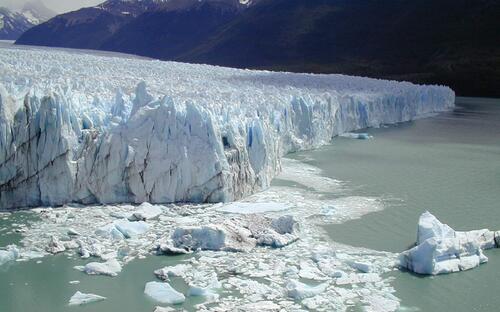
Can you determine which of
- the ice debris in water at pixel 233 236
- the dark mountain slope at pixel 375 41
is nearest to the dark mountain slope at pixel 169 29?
the dark mountain slope at pixel 375 41

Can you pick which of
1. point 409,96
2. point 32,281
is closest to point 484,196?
point 32,281

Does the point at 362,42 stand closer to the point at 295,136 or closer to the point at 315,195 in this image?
the point at 295,136

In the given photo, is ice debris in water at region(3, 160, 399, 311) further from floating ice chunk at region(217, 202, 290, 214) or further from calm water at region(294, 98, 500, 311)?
calm water at region(294, 98, 500, 311)

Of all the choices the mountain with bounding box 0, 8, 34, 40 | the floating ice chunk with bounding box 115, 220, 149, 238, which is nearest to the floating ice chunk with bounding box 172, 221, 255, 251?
the floating ice chunk with bounding box 115, 220, 149, 238

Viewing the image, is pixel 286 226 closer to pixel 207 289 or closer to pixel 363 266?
pixel 363 266

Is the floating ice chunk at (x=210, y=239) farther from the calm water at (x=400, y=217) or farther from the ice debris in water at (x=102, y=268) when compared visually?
the ice debris in water at (x=102, y=268)

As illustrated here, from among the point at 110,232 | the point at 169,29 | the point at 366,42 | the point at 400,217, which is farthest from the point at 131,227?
the point at 169,29
